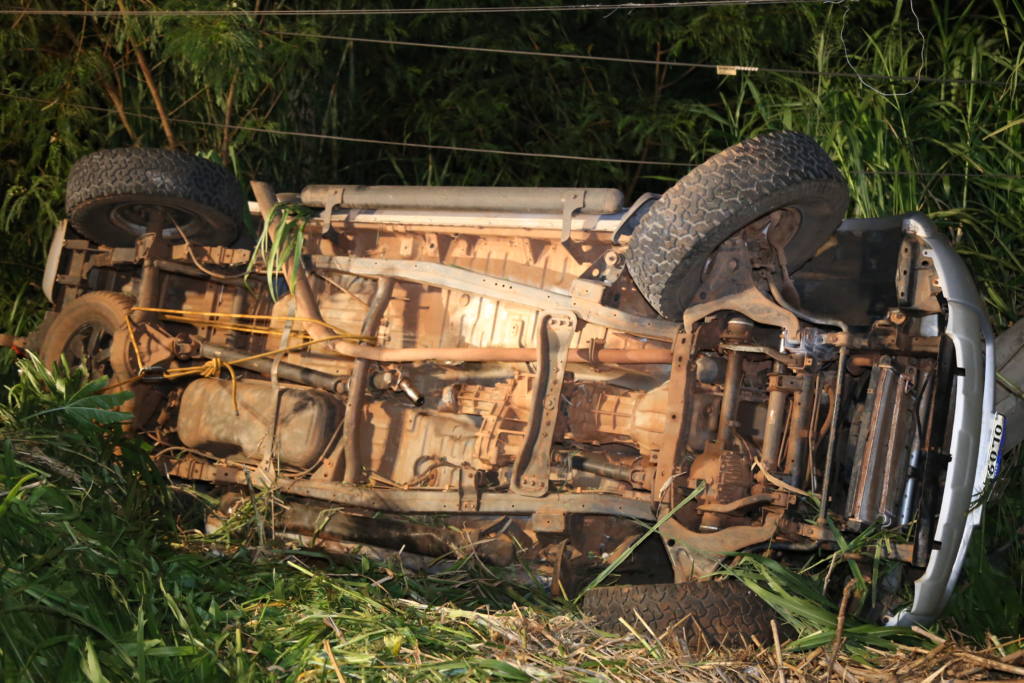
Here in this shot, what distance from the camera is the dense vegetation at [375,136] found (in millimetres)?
3953

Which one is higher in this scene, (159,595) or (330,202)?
(330,202)

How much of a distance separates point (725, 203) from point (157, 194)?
3127 mm

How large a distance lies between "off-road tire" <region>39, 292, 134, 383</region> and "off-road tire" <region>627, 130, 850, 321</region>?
300cm

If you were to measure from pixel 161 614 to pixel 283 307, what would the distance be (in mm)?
2329

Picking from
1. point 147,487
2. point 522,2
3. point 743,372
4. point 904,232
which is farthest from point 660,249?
point 522,2

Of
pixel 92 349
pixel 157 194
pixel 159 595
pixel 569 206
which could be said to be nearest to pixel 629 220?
pixel 569 206

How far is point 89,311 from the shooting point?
6.33 meters

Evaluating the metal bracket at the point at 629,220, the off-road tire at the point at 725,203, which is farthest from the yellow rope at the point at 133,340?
the off-road tire at the point at 725,203

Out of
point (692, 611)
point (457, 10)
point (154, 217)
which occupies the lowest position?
point (692, 611)

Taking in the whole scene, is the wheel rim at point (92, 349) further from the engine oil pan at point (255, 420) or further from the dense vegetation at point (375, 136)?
the engine oil pan at point (255, 420)

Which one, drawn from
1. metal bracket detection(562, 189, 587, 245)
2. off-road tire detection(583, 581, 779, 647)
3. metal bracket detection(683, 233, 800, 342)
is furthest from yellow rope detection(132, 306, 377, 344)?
off-road tire detection(583, 581, 779, 647)

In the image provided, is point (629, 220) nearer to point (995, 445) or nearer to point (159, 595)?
point (995, 445)

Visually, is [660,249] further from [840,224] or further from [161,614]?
[161,614]

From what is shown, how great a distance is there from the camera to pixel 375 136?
32.3 feet
